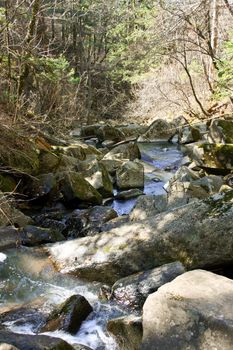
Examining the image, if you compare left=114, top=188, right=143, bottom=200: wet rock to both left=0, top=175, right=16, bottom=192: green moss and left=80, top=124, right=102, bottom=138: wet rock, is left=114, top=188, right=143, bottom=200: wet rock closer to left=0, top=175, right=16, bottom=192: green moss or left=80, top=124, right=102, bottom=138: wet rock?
left=0, top=175, right=16, bottom=192: green moss

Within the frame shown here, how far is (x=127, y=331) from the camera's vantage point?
366cm

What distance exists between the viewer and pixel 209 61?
16.8 m

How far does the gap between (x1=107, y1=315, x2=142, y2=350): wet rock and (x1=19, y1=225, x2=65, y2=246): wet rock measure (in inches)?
94.4

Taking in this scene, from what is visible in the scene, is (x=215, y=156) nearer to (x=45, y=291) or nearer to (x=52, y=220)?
(x=52, y=220)

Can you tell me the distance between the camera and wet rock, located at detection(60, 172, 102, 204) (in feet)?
25.9

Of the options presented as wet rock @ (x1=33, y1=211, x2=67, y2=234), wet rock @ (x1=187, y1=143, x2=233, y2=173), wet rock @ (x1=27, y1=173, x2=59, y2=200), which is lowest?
wet rock @ (x1=33, y1=211, x2=67, y2=234)

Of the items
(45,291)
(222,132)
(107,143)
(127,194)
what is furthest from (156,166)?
(45,291)

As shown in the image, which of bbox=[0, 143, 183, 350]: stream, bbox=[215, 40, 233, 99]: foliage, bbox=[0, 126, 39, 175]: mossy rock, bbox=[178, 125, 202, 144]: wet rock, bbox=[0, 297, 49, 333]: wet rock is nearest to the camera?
bbox=[0, 143, 183, 350]: stream

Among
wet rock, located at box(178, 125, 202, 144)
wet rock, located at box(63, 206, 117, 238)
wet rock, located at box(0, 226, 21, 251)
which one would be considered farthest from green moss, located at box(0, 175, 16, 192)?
wet rock, located at box(178, 125, 202, 144)

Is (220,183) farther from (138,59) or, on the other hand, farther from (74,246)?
(138,59)

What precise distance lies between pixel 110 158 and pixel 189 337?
28.8ft

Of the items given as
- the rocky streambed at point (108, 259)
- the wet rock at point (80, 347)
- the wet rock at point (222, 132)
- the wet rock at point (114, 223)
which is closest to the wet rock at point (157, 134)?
the wet rock at point (222, 132)

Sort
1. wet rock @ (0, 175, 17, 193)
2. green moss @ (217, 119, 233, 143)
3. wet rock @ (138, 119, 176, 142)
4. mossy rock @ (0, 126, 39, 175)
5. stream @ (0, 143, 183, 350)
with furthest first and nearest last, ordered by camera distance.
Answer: wet rock @ (138, 119, 176, 142)
green moss @ (217, 119, 233, 143)
mossy rock @ (0, 126, 39, 175)
wet rock @ (0, 175, 17, 193)
stream @ (0, 143, 183, 350)

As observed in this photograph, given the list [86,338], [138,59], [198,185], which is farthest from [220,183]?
[138,59]
